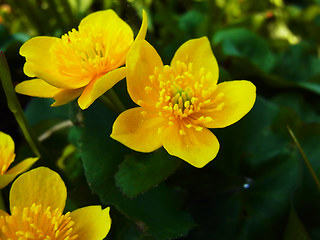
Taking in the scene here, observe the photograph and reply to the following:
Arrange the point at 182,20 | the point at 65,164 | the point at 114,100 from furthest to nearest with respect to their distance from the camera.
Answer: the point at 182,20 → the point at 65,164 → the point at 114,100

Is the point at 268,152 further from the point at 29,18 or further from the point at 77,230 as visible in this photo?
the point at 29,18

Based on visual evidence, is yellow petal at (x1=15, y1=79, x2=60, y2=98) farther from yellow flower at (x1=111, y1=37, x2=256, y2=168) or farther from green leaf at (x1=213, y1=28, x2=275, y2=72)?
green leaf at (x1=213, y1=28, x2=275, y2=72)

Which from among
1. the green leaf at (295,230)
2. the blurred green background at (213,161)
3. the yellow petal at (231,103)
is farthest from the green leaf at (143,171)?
the green leaf at (295,230)

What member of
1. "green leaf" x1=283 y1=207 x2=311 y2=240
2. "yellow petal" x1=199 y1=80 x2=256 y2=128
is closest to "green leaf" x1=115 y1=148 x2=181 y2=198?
"yellow petal" x1=199 y1=80 x2=256 y2=128

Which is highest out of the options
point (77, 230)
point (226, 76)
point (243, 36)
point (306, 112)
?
point (77, 230)

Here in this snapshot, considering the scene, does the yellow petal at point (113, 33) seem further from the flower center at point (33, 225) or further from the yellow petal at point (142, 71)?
the flower center at point (33, 225)

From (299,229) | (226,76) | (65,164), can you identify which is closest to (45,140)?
(65,164)

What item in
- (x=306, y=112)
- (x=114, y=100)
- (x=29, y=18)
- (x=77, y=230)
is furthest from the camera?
(x=29, y=18)
